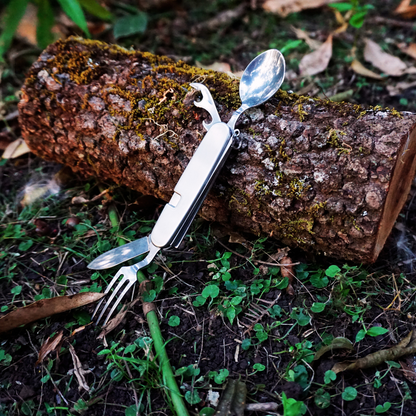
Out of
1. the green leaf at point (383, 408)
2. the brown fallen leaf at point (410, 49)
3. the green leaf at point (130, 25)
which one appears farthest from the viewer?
the green leaf at point (130, 25)

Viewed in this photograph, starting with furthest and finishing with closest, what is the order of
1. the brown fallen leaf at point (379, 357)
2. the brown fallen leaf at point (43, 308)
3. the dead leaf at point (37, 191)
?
the dead leaf at point (37, 191) < the brown fallen leaf at point (43, 308) < the brown fallen leaf at point (379, 357)

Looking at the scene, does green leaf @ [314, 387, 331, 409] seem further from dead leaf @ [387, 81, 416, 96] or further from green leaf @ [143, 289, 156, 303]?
dead leaf @ [387, 81, 416, 96]

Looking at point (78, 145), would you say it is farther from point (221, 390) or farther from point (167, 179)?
point (221, 390)

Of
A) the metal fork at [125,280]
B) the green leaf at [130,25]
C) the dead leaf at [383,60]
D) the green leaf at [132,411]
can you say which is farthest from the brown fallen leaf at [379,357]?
the green leaf at [130,25]

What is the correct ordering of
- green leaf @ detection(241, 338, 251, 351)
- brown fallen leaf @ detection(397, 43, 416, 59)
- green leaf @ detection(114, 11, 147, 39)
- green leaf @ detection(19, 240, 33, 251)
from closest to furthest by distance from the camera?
green leaf @ detection(241, 338, 251, 351) < green leaf @ detection(19, 240, 33, 251) < brown fallen leaf @ detection(397, 43, 416, 59) < green leaf @ detection(114, 11, 147, 39)

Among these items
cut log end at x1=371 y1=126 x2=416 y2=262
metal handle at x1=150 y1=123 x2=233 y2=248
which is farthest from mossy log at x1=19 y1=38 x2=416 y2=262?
metal handle at x1=150 y1=123 x2=233 y2=248

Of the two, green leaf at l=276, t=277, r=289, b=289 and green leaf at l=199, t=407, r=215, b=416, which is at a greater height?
green leaf at l=199, t=407, r=215, b=416

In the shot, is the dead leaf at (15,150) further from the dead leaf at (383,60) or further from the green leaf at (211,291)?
the dead leaf at (383,60)

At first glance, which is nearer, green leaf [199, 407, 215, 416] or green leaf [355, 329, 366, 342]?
green leaf [199, 407, 215, 416]
